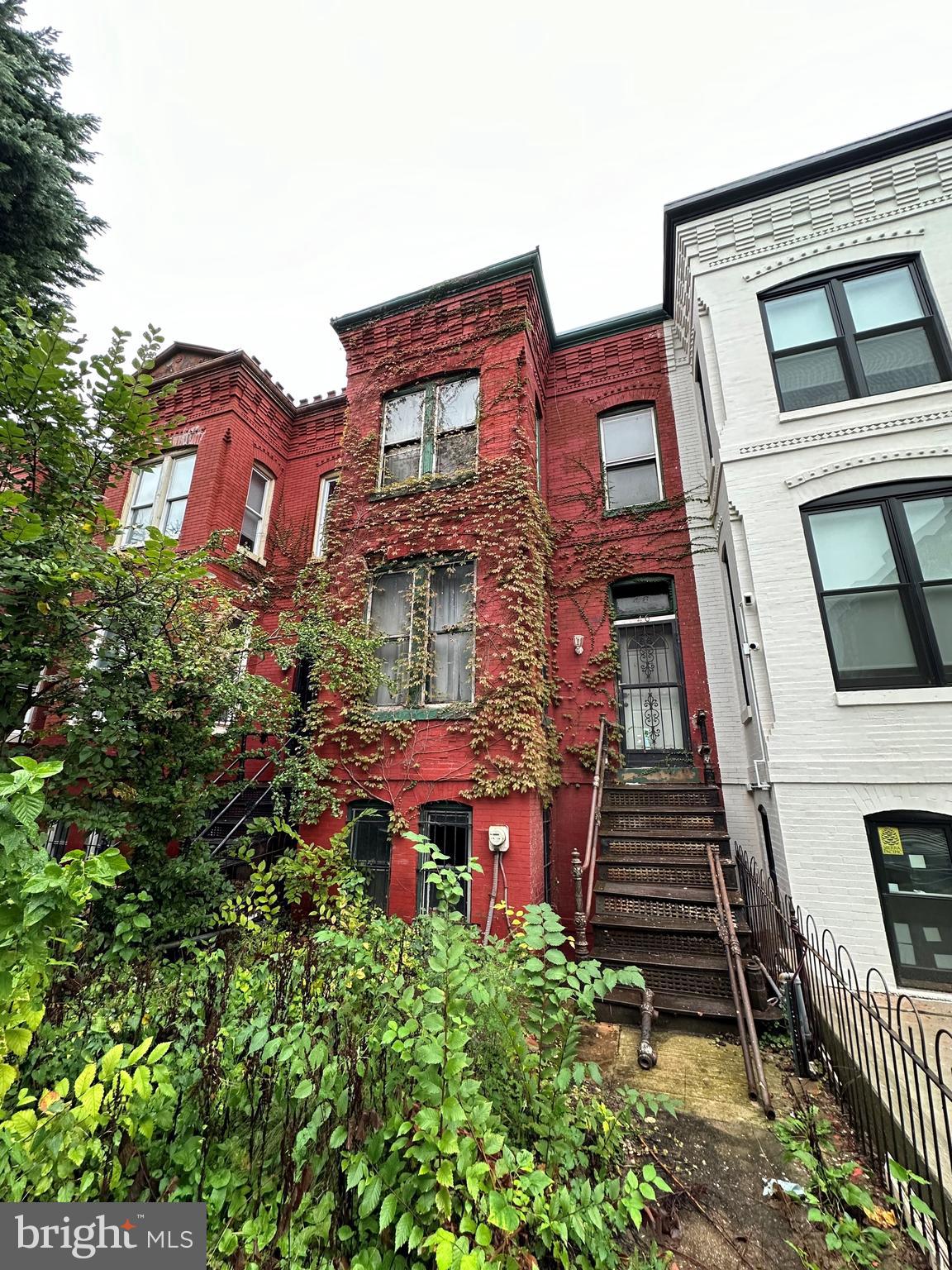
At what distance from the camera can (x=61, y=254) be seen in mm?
8242

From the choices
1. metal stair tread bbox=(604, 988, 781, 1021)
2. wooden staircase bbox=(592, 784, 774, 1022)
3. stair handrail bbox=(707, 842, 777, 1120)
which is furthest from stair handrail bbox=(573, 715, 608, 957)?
stair handrail bbox=(707, 842, 777, 1120)

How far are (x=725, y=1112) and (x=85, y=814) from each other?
5.85 metres

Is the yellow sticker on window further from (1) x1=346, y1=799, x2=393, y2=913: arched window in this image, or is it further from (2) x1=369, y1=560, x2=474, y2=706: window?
(1) x1=346, y1=799, x2=393, y2=913: arched window

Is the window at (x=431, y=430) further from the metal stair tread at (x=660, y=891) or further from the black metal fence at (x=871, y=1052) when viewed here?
the black metal fence at (x=871, y=1052)

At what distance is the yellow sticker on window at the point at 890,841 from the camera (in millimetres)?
5203

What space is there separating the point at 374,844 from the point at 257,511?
827 centimetres

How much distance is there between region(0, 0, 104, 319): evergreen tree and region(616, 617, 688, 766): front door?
10.6 metres

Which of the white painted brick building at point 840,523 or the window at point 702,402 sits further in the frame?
the window at point 702,402

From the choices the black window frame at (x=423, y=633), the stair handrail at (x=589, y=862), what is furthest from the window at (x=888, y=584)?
the black window frame at (x=423, y=633)

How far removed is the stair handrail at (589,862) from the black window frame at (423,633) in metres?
2.13

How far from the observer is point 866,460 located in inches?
241

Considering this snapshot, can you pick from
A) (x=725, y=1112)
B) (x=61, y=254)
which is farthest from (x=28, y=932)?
(x=61, y=254)

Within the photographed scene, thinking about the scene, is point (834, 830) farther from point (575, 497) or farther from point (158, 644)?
point (158, 644)

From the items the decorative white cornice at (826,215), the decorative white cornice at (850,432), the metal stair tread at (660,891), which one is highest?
the decorative white cornice at (826,215)
